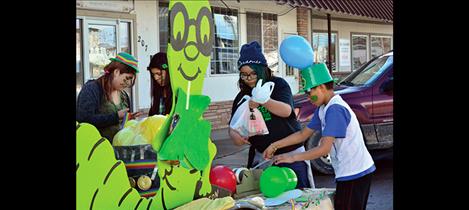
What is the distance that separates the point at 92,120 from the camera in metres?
4.04

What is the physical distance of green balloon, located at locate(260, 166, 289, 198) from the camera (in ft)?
12.5

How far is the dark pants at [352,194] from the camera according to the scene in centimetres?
392

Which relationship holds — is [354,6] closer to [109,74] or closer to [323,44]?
[323,44]

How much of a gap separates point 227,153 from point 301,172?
6.58 m

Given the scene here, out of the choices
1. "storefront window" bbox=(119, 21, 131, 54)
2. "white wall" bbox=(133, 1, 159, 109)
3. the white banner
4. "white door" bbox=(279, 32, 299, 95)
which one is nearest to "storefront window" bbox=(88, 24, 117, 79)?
"storefront window" bbox=(119, 21, 131, 54)

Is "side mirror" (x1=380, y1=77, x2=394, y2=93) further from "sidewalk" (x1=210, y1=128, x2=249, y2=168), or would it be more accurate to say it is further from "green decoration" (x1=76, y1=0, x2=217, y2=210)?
"green decoration" (x1=76, y1=0, x2=217, y2=210)

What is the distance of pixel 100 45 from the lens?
35.8 ft
